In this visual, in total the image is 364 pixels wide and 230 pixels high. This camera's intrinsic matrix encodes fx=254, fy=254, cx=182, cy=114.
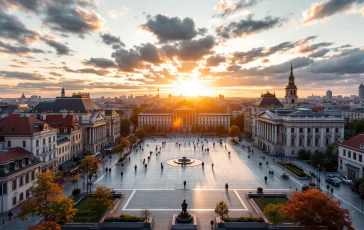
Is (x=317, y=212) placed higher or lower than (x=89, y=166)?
higher

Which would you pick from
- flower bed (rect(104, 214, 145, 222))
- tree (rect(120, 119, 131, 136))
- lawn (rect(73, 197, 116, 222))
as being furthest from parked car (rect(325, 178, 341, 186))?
tree (rect(120, 119, 131, 136))

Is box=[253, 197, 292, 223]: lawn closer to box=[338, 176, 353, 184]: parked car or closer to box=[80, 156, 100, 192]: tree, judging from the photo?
box=[338, 176, 353, 184]: parked car

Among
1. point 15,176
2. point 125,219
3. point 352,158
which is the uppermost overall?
point 15,176

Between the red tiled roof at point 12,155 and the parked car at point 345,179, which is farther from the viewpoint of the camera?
the parked car at point 345,179

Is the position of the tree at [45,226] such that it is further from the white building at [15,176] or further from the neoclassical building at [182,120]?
the neoclassical building at [182,120]

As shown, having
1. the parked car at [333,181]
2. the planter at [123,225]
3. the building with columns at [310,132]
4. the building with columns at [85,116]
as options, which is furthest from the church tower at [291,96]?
the planter at [123,225]

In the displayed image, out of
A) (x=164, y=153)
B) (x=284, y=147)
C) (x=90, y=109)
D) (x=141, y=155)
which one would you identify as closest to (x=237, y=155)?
(x=284, y=147)

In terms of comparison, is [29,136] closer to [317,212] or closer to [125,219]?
[125,219]

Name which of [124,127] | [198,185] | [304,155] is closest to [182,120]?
[124,127]
